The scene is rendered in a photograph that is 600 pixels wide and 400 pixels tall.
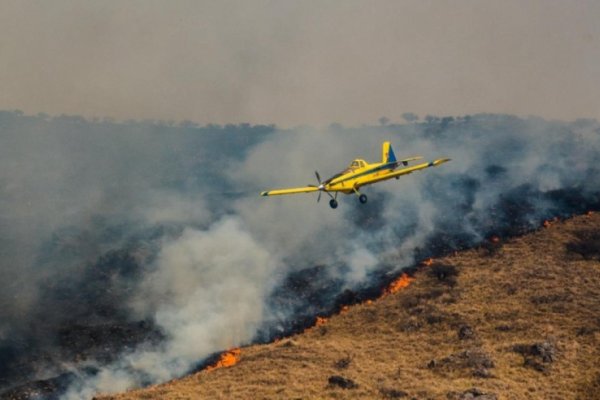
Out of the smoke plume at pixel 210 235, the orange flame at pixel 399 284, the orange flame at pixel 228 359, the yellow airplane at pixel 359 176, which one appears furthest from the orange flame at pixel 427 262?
the orange flame at pixel 228 359

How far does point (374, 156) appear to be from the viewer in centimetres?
11200

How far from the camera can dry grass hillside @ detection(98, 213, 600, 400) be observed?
32.0 m

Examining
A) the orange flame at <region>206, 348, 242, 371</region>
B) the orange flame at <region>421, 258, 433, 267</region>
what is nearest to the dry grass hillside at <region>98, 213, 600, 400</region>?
the orange flame at <region>206, 348, 242, 371</region>

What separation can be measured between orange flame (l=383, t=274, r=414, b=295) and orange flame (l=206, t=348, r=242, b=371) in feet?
54.2

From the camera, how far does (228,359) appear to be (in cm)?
4206

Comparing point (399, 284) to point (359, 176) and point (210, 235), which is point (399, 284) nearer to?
point (359, 176)

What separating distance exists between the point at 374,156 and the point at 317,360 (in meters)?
78.3

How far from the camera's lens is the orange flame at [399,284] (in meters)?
51.9

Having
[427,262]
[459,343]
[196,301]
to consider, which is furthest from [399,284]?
[196,301]

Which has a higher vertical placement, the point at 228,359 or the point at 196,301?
the point at 196,301

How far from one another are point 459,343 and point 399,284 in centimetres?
1403

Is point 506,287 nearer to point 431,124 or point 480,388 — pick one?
point 480,388

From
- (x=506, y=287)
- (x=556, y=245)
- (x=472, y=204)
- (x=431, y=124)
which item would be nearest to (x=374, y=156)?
(x=431, y=124)

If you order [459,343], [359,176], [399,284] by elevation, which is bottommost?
[459,343]
